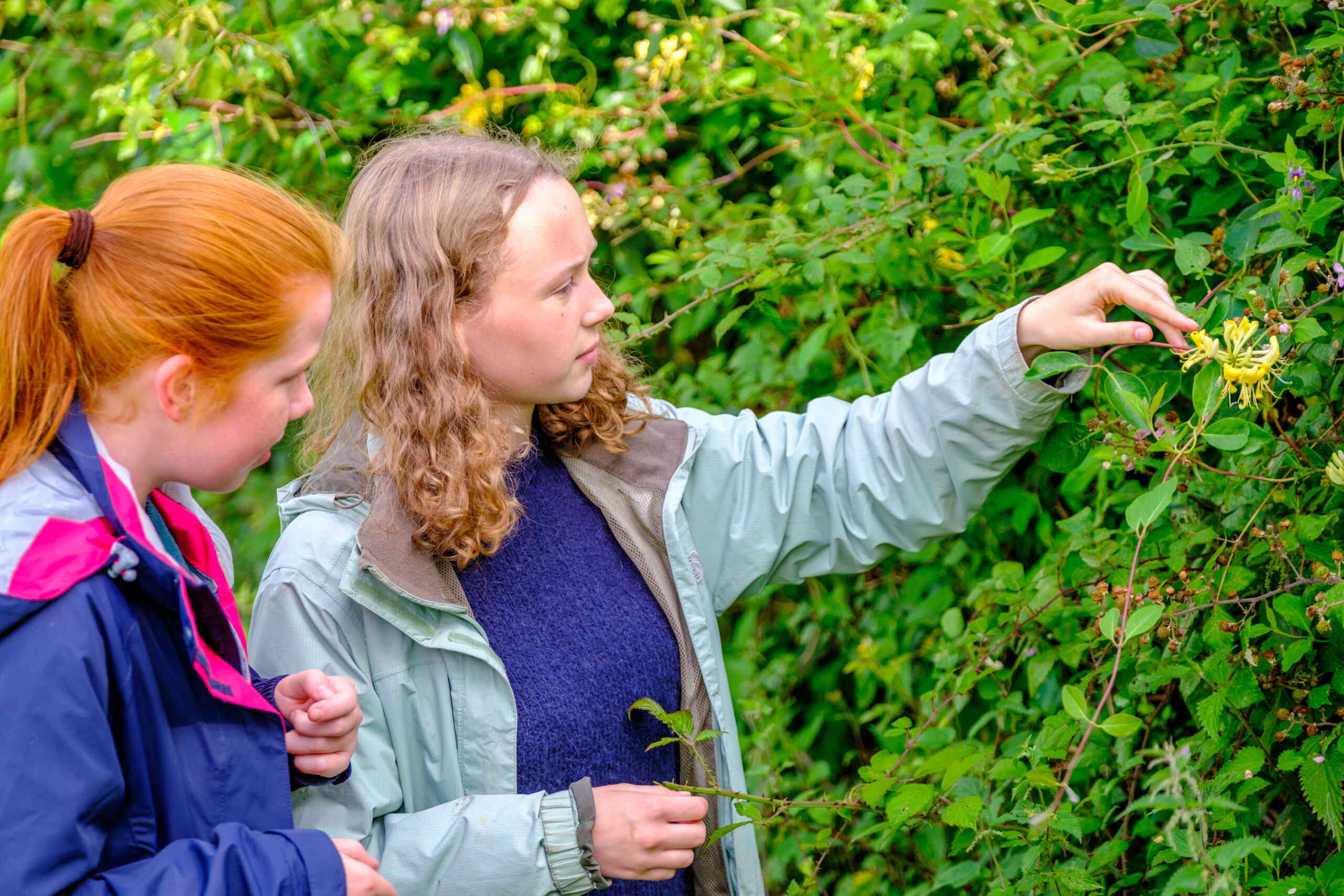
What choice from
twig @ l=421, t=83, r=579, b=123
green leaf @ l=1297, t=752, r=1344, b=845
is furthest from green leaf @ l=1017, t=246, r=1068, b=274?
twig @ l=421, t=83, r=579, b=123

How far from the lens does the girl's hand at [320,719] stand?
1.22 meters

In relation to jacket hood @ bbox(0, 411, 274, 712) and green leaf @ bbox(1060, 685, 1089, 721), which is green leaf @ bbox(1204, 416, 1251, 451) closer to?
green leaf @ bbox(1060, 685, 1089, 721)

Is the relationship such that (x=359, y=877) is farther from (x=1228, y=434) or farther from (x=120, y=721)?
(x=1228, y=434)

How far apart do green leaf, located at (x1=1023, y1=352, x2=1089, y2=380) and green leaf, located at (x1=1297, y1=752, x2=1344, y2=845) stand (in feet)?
1.58

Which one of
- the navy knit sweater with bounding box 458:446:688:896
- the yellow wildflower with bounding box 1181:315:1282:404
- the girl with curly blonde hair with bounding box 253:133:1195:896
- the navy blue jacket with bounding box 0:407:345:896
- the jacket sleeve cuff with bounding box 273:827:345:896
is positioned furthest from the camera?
the navy knit sweater with bounding box 458:446:688:896

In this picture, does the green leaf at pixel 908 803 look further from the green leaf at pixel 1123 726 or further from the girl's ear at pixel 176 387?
the girl's ear at pixel 176 387

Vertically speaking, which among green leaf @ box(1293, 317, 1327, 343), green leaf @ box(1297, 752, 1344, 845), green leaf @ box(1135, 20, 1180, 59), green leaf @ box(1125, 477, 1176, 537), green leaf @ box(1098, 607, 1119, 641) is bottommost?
green leaf @ box(1297, 752, 1344, 845)

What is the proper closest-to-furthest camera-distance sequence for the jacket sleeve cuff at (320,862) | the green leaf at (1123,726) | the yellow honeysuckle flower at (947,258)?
1. the jacket sleeve cuff at (320,862)
2. the green leaf at (1123,726)
3. the yellow honeysuckle flower at (947,258)

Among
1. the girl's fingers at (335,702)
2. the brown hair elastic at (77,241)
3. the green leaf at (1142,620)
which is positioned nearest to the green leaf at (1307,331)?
the green leaf at (1142,620)

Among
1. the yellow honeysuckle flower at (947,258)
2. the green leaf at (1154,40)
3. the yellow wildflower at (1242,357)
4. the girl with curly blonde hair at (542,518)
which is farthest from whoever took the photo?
the yellow honeysuckle flower at (947,258)

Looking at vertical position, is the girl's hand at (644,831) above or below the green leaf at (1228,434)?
below

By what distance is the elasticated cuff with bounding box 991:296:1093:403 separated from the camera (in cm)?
146

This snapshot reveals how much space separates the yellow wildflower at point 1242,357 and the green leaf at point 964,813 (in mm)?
552

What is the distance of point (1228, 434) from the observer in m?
1.23
